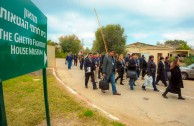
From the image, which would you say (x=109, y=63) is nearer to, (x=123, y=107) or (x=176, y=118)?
(x=123, y=107)

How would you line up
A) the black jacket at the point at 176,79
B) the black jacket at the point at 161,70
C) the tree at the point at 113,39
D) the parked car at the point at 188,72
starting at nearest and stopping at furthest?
the black jacket at the point at 176,79 → the black jacket at the point at 161,70 → the parked car at the point at 188,72 → the tree at the point at 113,39

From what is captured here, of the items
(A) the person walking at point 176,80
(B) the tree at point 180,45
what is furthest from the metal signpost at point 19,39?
(B) the tree at point 180,45

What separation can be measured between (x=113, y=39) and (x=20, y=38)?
4289cm

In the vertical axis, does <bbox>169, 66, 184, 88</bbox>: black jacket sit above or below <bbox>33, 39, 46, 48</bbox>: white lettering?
below

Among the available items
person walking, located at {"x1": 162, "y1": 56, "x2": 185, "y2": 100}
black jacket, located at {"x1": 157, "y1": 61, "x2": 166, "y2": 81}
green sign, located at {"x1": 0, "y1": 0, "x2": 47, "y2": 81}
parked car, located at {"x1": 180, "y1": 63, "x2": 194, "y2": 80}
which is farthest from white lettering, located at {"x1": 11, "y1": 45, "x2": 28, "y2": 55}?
parked car, located at {"x1": 180, "y1": 63, "x2": 194, "y2": 80}

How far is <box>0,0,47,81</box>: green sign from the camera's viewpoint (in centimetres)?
205

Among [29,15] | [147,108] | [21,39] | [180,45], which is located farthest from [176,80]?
[180,45]

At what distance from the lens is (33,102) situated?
6430 millimetres

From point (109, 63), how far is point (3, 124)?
6536 millimetres

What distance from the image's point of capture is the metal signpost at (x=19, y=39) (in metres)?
2.05

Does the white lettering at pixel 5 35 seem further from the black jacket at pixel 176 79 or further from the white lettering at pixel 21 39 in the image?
the black jacket at pixel 176 79

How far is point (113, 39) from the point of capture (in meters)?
44.8

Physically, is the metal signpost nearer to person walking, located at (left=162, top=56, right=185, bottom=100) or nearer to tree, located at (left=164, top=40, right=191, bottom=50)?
person walking, located at (left=162, top=56, right=185, bottom=100)

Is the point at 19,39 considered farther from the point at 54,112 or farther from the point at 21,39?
the point at 54,112
